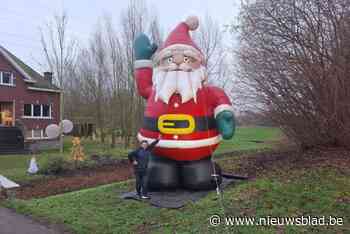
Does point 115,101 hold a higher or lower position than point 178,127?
higher

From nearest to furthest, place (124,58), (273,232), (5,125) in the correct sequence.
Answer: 1. (273,232)
2. (124,58)
3. (5,125)

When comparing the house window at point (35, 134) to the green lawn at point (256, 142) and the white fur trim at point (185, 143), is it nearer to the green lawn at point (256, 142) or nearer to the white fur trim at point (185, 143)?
the green lawn at point (256, 142)

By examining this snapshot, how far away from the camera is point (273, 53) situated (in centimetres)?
941

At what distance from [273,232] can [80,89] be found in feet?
86.2

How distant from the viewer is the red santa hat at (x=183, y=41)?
746 centimetres

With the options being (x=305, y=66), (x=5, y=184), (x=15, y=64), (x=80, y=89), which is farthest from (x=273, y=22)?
(x=80, y=89)

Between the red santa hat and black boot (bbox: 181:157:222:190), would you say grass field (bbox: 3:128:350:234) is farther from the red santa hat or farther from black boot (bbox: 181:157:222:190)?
the red santa hat

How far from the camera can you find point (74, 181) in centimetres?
1210

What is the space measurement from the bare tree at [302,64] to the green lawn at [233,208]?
2091 millimetres

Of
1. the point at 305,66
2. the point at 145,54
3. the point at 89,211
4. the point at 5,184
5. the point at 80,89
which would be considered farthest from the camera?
the point at 80,89

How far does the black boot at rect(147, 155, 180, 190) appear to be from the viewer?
290 inches

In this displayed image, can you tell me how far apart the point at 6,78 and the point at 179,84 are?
21.0m

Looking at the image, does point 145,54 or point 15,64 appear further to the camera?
point 15,64

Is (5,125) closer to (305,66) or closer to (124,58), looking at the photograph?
(124,58)
